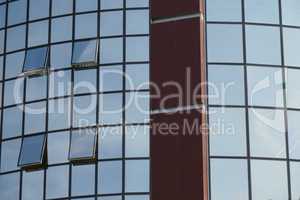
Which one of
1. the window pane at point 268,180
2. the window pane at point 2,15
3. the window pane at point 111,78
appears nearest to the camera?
the window pane at point 268,180

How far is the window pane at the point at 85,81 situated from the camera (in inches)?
1203

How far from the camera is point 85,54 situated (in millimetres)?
30859

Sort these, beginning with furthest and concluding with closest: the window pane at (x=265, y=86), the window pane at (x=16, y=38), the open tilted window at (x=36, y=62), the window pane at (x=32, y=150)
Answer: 1. the window pane at (x=16, y=38)
2. the open tilted window at (x=36, y=62)
3. the window pane at (x=32, y=150)
4. the window pane at (x=265, y=86)

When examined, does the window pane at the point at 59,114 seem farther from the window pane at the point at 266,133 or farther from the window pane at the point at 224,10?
the window pane at the point at 266,133

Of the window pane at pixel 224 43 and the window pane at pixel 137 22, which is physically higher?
the window pane at pixel 137 22

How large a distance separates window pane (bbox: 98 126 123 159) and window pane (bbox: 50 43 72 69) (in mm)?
3808

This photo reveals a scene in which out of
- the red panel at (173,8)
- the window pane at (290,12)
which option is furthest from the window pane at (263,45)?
the red panel at (173,8)

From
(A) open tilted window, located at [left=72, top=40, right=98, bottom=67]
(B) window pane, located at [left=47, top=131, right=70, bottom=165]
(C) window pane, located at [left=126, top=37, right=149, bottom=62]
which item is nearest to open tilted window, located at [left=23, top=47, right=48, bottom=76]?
(A) open tilted window, located at [left=72, top=40, right=98, bottom=67]

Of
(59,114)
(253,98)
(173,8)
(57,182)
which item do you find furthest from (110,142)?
(173,8)

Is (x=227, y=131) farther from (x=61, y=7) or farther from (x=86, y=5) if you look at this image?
(x=61, y=7)

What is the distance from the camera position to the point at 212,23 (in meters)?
30.5

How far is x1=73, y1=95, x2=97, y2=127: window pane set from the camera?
30016 millimetres

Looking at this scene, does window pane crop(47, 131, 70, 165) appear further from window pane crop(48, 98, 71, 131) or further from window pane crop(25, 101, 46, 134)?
window pane crop(25, 101, 46, 134)

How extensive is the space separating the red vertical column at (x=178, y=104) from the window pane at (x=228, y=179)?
→ 17.3m
